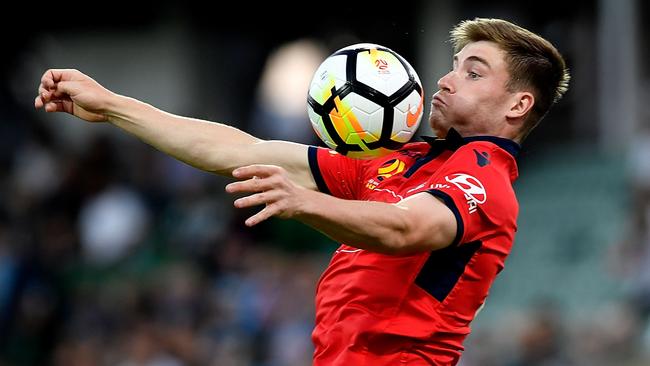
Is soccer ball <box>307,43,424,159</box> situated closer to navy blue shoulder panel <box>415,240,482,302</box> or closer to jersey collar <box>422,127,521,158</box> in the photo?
jersey collar <box>422,127,521,158</box>

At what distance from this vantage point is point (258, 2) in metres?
16.4

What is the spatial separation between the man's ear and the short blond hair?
0.08 ft

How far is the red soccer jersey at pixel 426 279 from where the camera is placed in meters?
4.62

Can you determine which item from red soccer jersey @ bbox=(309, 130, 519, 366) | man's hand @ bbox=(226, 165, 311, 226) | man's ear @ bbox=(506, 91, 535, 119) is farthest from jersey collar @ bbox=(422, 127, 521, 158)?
man's hand @ bbox=(226, 165, 311, 226)

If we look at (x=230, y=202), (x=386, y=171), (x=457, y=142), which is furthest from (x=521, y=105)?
(x=230, y=202)

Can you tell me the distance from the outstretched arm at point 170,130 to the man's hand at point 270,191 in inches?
50.7

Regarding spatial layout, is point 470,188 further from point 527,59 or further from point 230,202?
point 230,202

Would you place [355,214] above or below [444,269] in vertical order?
above

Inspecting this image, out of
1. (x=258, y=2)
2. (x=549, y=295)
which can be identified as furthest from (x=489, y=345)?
(x=258, y=2)

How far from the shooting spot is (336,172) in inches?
206

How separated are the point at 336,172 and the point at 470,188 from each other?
882 millimetres

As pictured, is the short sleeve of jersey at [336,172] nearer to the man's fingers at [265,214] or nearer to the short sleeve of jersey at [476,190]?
the short sleeve of jersey at [476,190]

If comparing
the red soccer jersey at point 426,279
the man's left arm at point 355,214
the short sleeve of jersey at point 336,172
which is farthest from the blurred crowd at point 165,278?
the man's left arm at point 355,214

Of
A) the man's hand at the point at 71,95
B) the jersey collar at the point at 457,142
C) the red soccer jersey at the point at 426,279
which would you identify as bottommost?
the red soccer jersey at the point at 426,279
